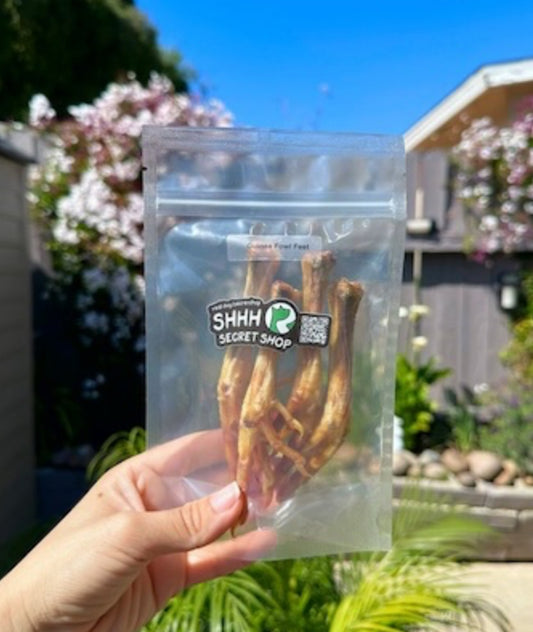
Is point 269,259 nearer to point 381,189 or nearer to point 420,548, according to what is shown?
point 381,189

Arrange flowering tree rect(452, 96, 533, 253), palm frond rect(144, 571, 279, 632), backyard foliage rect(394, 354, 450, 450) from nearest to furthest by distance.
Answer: palm frond rect(144, 571, 279, 632) → backyard foliage rect(394, 354, 450, 450) → flowering tree rect(452, 96, 533, 253)

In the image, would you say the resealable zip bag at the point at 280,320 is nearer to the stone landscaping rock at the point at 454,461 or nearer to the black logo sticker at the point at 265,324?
the black logo sticker at the point at 265,324

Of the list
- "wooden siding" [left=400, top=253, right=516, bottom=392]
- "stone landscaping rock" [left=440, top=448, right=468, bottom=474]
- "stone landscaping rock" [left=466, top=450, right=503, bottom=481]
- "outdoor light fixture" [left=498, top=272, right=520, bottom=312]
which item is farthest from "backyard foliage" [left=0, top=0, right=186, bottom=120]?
"stone landscaping rock" [left=466, top=450, right=503, bottom=481]

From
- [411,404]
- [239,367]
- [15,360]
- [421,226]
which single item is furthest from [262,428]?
[421,226]

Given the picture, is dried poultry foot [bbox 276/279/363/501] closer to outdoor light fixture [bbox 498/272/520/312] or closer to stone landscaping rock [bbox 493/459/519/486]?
stone landscaping rock [bbox 493/459/519/486]

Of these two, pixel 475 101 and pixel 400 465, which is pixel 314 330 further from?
pixel 475 101

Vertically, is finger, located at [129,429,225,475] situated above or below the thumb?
above

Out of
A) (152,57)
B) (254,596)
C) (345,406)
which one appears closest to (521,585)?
(254,596)

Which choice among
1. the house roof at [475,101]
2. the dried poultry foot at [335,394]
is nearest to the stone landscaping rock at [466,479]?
the dried poultry foot at [335,394]
